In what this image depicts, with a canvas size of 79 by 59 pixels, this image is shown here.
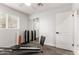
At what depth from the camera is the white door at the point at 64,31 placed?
1.70m

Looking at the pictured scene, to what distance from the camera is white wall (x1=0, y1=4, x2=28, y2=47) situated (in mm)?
1592

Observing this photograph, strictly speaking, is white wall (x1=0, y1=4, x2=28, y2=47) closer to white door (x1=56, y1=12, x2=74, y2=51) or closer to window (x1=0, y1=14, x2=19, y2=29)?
window (x1=0, y1=14, x2=19, y2=29)

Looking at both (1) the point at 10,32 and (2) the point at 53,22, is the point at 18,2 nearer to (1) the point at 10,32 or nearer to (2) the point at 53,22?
(1) the point at 10,32

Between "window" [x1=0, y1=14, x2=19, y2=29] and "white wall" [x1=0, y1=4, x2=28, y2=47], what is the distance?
0.08 meters

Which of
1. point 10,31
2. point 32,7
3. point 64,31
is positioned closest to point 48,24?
point 64,31

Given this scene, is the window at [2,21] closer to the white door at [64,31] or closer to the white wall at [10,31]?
the white wall at [10,31]

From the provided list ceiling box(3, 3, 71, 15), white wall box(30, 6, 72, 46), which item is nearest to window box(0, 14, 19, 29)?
ceiling box(3, 3, 71, 15)

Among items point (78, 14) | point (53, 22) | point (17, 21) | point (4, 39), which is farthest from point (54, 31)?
point (4, 39)

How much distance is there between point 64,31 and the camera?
1755 mm

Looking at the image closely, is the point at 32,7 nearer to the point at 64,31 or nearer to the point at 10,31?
the point at 10,31

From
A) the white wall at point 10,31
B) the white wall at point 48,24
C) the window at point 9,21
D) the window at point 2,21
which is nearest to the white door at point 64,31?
the white wall at point 48,24

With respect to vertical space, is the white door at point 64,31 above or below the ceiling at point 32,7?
below

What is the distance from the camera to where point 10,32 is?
5.49ft

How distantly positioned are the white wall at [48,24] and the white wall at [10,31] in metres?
0.18
